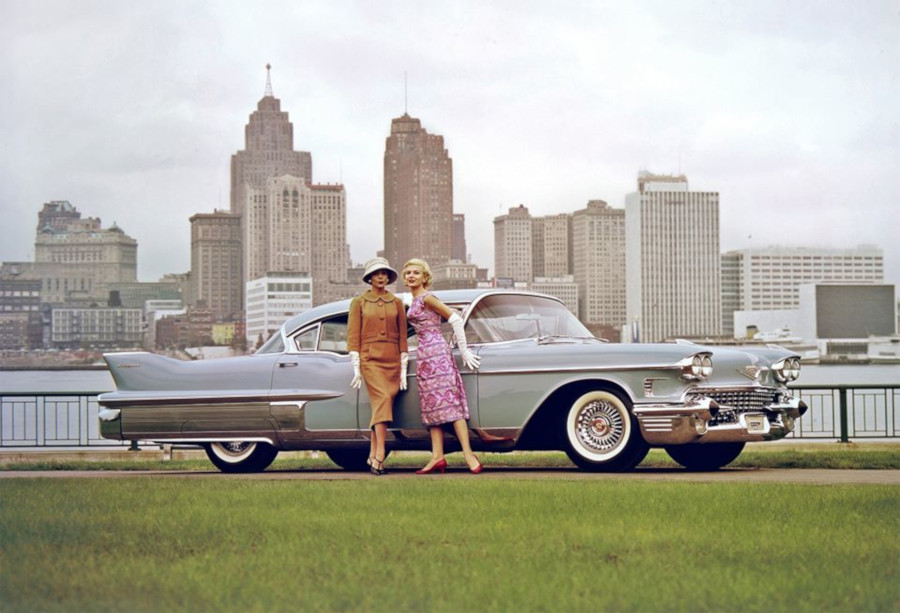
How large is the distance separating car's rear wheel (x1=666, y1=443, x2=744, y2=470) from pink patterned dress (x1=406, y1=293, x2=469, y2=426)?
7.92ft

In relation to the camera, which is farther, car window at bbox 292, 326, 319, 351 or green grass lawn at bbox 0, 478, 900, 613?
car window at bbox 292, 326, 319, 351

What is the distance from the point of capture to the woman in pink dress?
38.2ft

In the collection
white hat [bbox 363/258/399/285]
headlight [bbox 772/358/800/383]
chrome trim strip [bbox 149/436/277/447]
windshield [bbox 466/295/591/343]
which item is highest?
white hat [bbox 363/258/399/285]

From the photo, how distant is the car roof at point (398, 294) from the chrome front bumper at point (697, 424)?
185cm

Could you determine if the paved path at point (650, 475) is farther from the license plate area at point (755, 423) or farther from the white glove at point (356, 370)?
the white glove at point (356, 370)

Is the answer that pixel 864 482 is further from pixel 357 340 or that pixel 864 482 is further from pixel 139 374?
pixel 139 374

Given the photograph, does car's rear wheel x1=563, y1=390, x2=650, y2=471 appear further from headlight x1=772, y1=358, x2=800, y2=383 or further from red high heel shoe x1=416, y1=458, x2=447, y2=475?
headlight x1=772, y1=358, x2=800, y2=383

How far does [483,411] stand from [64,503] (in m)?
4.20

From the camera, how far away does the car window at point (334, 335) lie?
1292 centimetres

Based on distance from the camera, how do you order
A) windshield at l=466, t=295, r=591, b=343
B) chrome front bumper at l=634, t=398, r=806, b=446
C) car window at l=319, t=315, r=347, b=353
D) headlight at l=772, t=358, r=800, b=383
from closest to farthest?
chrome front bumper at l=634, t=398, r=806, b=446
windshield at l=466, t=295, r=591, b=343
headlight at l=772, t=358, r=800, b=383
car window at l=319, t=315, r=347, b=353

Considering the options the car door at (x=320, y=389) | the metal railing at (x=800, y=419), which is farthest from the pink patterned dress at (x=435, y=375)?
the metal railing at (x=800, y=419)

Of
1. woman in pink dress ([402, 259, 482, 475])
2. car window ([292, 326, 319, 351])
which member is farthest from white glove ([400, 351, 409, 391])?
car window ([292, 326, 319, 351])

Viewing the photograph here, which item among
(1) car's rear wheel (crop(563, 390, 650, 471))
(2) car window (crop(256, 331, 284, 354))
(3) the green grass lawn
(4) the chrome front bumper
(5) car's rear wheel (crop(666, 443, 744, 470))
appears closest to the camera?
(3) the green grass lawn

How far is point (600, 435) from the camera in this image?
1177cm
